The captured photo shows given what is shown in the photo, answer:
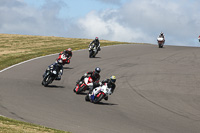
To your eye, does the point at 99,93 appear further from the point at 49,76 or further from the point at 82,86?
the point at 49,76

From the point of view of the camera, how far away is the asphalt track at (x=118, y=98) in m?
12.0

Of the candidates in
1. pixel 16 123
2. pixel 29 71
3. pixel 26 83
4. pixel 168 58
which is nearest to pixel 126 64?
pixel 168 58

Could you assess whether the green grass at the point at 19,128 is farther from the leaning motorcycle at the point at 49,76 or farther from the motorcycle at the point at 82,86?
the leaning motorcycle at the point at 49,76

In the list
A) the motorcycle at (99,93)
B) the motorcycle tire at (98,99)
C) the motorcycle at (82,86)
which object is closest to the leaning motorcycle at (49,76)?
the motorcycle at (82,86)

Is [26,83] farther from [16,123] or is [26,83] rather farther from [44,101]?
[16,123]

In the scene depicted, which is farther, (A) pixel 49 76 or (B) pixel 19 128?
(A) pixel 49 76

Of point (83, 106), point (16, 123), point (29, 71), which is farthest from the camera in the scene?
point (29, 71)

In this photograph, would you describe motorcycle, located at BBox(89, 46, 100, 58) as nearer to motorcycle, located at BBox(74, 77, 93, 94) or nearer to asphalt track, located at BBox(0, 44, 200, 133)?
asphalt track, located at BBox(0, 44, 200, 133)

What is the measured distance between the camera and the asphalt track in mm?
12039

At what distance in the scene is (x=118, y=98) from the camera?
56.8 ft

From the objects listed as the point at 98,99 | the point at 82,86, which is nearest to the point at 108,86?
the point at 98,99

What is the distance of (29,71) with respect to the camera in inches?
958

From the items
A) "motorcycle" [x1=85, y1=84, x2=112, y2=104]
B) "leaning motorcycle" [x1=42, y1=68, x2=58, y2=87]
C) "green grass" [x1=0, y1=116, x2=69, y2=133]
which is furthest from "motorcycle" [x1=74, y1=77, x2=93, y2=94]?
"green grass" [x1=0, y1=116, x2=69, y2=133]

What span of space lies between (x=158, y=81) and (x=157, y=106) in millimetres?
6592
